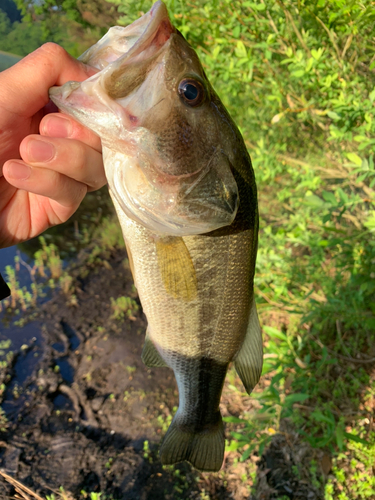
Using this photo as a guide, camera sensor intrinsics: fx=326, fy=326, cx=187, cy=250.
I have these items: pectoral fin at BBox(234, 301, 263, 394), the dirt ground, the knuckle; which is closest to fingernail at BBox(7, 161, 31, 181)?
the knuckle

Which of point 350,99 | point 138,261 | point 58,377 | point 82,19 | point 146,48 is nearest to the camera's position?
point 146,48

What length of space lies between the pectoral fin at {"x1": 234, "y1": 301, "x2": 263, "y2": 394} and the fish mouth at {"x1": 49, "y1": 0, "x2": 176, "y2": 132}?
3.62 feet

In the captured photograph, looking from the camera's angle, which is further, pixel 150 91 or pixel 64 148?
pixel 64 148

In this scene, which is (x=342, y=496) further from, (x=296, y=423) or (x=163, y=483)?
(x=163, y=483)

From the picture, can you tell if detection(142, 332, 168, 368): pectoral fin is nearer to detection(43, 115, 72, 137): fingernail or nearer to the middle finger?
the middle finger

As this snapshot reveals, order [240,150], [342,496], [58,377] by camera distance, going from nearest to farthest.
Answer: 1. [240,150]
2. [342,496]
3. [58,377]

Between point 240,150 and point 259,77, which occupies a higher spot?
point 240,150

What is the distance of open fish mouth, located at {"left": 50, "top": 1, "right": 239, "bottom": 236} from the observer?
1.06 meters

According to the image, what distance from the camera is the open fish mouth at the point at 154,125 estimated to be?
106 cm

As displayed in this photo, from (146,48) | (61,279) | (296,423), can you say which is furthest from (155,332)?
(61,279)

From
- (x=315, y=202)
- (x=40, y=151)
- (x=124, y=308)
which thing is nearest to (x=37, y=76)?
(x=40, y=151)

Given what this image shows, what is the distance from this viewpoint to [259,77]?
3.26m

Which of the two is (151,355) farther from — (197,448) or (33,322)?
(33,322)

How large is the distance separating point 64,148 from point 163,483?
139 inches
